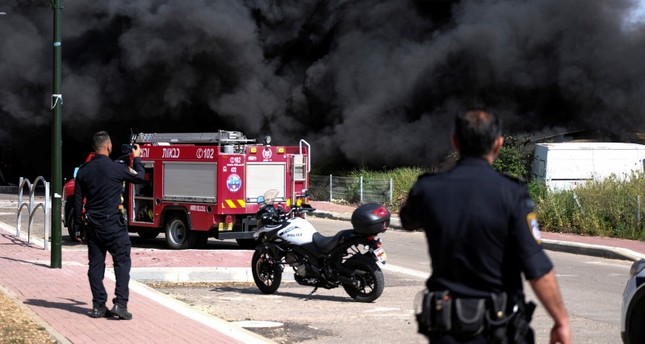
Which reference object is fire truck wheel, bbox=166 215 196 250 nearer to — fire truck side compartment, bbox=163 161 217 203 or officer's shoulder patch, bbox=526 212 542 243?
fire truck side compartment, bbox=163 161 217 203

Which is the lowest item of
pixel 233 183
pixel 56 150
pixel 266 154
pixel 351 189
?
pixel 351 189

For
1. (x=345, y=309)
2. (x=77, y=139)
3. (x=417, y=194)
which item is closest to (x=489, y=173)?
(x=417, y=194)

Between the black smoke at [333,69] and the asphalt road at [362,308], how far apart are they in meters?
15.6

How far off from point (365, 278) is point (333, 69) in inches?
846

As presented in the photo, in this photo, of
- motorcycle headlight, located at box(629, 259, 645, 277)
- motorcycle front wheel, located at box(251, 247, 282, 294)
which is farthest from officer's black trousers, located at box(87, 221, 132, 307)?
motorcycle headlight, located at box(629, 259, 645, 277)

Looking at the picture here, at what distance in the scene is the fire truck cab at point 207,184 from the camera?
602 inches

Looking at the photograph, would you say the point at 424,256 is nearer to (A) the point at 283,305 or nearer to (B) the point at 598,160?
(A) the point at 283,305

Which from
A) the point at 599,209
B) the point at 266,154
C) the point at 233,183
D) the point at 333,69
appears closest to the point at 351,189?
the point at 333,69

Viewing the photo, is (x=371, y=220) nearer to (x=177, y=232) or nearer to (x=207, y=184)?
(x=207, y=184)

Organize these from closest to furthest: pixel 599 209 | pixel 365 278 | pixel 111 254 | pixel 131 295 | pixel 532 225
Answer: pixel 532 225
pixel 111 254
pixel 131 295
pixel 365 278
pixel 599 209

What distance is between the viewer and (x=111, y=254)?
8008 mm

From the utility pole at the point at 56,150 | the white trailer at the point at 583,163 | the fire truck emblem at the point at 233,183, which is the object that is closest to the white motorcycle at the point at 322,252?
the utility pole at the point at 56,150

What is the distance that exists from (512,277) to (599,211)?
15695 mm

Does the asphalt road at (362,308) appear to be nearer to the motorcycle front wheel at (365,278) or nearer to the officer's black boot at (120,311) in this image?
the motorcycle front wheel at (365,278)
